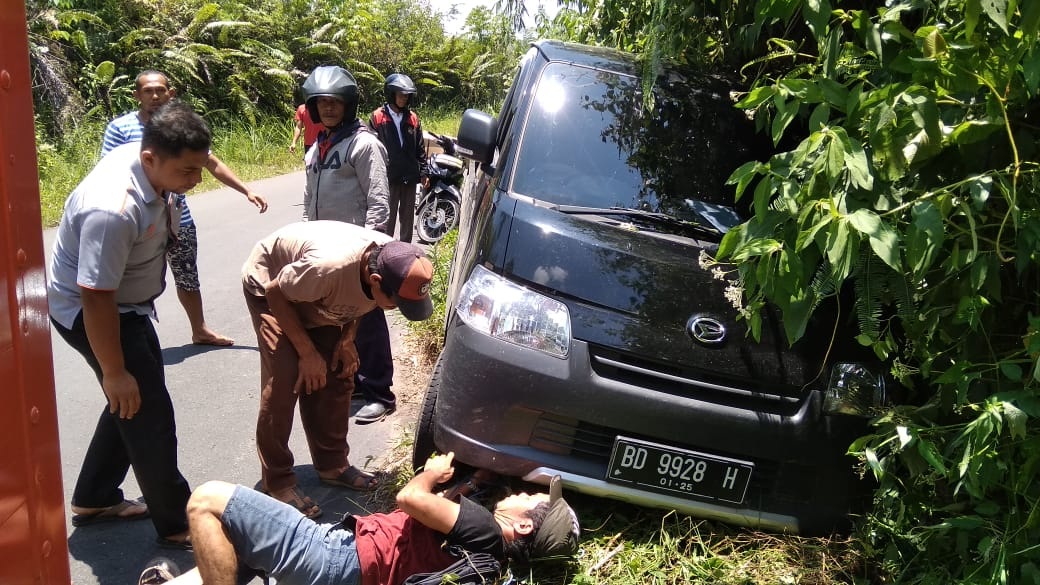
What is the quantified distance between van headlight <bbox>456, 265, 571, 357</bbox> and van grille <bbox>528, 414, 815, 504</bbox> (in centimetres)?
29

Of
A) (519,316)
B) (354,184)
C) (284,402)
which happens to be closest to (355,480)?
(284,402)

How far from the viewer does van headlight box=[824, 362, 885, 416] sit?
3.14 meters

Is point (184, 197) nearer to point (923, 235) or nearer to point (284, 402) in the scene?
point (284, 402)

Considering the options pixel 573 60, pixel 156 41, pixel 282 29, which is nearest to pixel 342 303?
pixel 573 60

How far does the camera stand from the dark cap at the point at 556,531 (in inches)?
118

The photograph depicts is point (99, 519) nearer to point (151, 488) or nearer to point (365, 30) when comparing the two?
point (151, 488)

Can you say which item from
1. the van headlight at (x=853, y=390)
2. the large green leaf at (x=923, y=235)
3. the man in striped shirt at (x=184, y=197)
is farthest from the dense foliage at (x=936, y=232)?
the man in striped shirt at (x=184, y=197)

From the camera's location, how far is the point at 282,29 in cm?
1714

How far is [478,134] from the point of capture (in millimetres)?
4059

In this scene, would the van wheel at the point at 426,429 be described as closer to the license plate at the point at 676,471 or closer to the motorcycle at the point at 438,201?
the license plate at the point at 676,471

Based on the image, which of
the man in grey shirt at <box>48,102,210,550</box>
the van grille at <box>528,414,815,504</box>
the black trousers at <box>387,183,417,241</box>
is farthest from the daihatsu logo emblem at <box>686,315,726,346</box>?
the black trousers at <box>387,183,417,241</box>

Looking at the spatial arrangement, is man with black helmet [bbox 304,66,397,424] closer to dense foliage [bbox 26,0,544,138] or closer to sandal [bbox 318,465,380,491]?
sandal [bbox 318,465,380,491]

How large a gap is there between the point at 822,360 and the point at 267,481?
243cm

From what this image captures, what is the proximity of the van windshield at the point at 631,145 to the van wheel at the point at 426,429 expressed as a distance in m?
0.95
